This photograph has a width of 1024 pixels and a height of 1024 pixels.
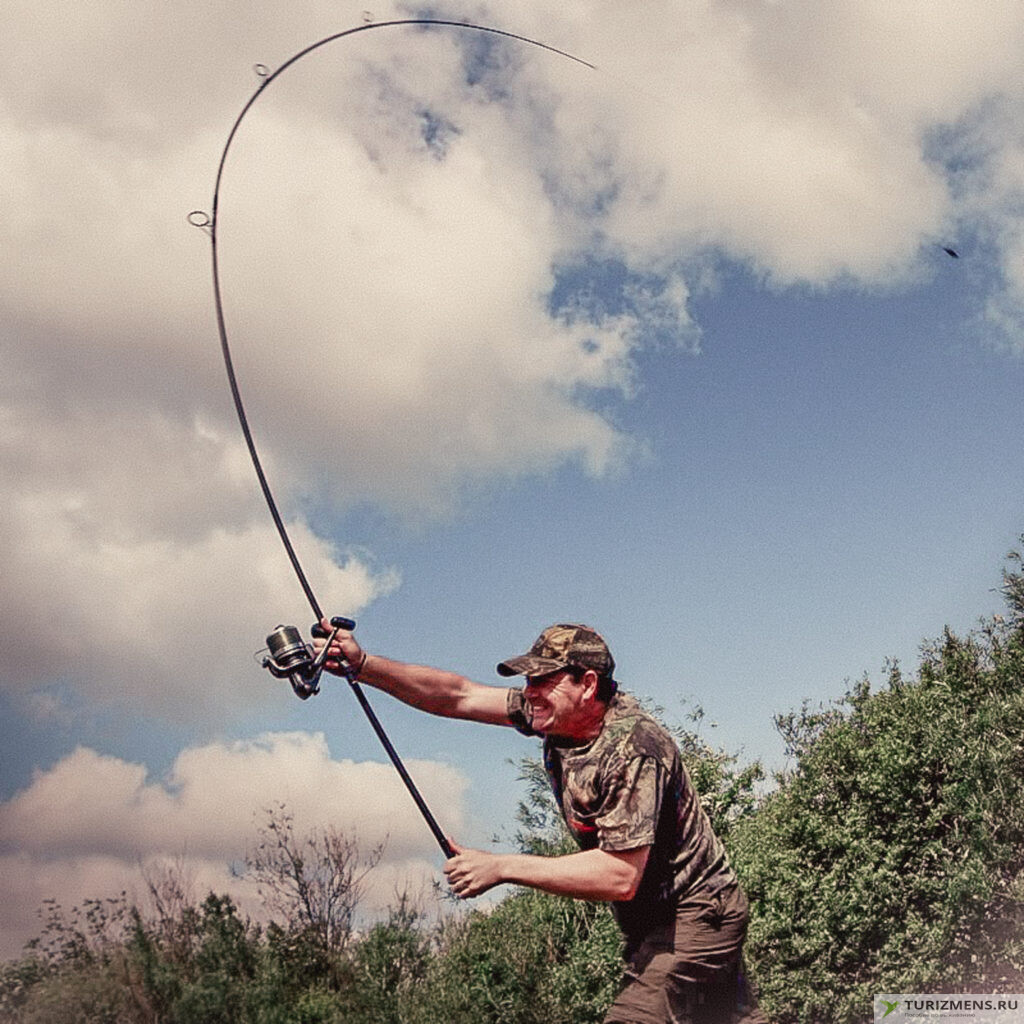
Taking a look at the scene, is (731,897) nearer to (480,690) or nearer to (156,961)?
(480,690)

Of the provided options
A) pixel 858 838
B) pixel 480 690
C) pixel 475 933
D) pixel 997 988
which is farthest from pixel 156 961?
pixel 480 690

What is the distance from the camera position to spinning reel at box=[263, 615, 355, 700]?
6.55 meters

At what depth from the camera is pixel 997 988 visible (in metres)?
27.5

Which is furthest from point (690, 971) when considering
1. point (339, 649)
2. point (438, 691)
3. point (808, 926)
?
point (808, 926)

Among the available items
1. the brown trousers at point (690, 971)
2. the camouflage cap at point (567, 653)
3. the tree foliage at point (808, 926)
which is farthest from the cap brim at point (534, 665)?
the tree foliage at point (808, 926)

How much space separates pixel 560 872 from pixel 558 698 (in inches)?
42.2

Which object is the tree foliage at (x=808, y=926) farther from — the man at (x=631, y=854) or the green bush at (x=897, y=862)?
the man at (x=631, y=854)

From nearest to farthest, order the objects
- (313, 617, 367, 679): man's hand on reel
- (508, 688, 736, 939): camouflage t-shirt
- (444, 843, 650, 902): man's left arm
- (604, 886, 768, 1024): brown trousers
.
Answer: (444, 843, 650, 902): man's left arm < (508, 688, 736, 939): camouflage t-shirt < (604, 886, 768, 1024): brown trousers < (313, 617, 367, 679): man's hand on reel

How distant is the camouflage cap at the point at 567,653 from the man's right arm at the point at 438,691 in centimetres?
87

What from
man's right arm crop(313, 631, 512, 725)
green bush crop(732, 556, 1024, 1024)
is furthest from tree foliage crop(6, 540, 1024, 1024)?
man's right arm crop(313, 631, 512, 725)

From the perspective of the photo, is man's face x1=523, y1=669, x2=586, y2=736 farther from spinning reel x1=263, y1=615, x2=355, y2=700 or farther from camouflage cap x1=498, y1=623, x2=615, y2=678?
spinning reel x1=263, y1=615, x2=355, y2=700

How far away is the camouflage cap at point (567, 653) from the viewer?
6.29 m

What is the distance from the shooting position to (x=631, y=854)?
5.62 meters

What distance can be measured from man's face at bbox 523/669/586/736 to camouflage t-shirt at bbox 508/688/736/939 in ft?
0.48
